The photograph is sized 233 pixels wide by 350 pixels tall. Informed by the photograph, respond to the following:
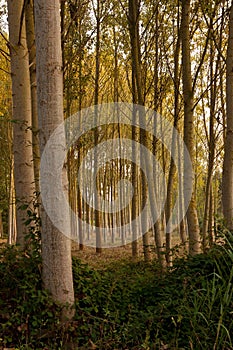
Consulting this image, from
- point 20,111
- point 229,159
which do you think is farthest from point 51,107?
point 229,159

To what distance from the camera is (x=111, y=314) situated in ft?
12.3

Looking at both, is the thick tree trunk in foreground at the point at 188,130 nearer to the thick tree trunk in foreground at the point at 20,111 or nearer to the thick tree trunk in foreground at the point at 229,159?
the thick tree trunk in foreground at the point at 229,159

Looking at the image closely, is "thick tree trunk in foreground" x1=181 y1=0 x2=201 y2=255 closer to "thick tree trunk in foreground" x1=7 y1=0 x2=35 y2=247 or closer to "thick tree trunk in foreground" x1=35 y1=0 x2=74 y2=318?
"thick tree trunk in foreground" x1=7 y1=0 x2=35 y2=247

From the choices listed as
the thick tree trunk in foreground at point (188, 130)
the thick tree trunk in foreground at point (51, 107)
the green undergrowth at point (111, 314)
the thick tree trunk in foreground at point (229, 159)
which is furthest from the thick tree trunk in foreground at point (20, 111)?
the thick tree trunk in foreground at point (229, 159)

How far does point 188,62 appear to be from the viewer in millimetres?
6289

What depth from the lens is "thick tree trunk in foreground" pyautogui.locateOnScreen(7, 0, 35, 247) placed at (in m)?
4.88

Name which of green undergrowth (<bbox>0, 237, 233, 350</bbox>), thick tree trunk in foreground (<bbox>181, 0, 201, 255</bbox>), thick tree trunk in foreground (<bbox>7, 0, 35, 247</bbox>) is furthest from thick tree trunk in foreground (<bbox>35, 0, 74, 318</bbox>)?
thick tree trunk in foreground (<bbox>181, 0, 201, 255</bbox>)

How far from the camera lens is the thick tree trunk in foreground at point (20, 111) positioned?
192 inches

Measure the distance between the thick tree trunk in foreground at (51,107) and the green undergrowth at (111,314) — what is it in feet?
0.59

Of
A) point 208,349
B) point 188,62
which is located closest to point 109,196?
point 188,62

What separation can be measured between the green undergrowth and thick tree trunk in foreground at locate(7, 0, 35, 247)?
0.94m

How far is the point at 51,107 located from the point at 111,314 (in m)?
2.01

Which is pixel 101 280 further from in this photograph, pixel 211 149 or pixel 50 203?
pixel 211 149

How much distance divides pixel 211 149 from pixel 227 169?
360 centimetres
